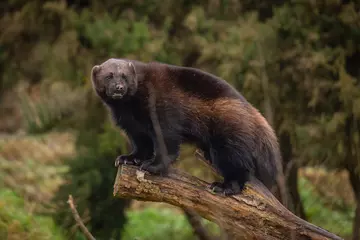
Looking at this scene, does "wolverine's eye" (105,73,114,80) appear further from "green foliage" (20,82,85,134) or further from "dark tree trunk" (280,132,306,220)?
"green foliage" (20,82,85,134)

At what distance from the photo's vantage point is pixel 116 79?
573cm

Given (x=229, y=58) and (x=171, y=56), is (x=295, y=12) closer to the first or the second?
(x=229, y=58)

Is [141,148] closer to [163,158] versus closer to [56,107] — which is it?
[163,158]

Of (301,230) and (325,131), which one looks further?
(325,131)

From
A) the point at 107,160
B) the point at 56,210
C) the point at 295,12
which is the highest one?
the point at 295,12

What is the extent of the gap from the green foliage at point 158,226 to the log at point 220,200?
11.5 feet

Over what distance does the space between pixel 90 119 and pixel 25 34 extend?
1773 millimetres

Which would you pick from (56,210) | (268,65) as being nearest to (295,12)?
(268,65)

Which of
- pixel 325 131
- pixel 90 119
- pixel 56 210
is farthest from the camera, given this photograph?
pixel 56 210

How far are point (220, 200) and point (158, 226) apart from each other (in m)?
5.47

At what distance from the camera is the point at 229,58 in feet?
26.3

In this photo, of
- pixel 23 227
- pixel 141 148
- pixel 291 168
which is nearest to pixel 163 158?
pixel 141 148

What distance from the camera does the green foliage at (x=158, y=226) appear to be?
9680 millimetres

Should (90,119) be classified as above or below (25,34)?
below
